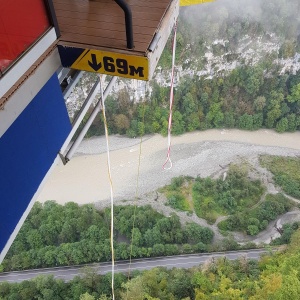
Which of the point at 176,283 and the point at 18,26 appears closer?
the point at 18,26

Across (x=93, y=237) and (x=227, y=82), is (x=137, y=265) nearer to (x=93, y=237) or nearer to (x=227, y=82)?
(x=93, y=237)

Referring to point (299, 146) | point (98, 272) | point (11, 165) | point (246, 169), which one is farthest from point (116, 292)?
point (299, 146)

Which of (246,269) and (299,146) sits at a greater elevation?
(246,269)

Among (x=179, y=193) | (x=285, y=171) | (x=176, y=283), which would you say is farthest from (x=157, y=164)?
(x=176, y=283)

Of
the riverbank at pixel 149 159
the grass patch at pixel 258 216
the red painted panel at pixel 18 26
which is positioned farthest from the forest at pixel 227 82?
the red painted panel at pixel 18 26

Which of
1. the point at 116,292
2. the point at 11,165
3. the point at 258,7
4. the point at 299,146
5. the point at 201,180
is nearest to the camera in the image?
the point at 11,165

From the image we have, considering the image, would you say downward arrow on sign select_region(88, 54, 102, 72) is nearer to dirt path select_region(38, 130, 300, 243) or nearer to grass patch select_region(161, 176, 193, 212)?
dirt path select_region(38, 130, 300, 243)

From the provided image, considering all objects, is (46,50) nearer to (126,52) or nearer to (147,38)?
(126,52)
